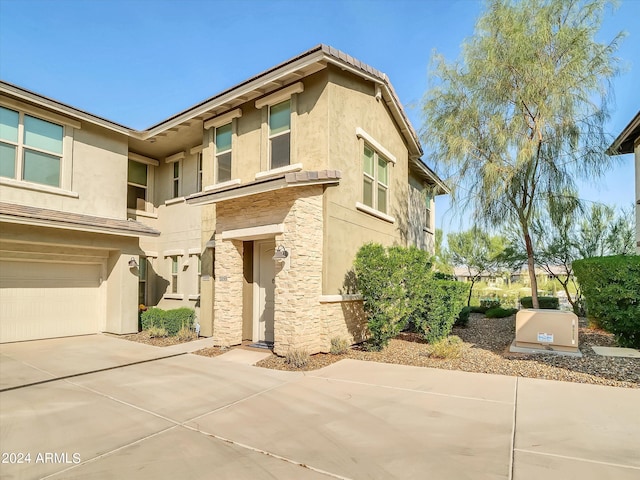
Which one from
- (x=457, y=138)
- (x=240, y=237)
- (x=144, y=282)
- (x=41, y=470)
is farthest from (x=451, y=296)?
(x=144, y=282)

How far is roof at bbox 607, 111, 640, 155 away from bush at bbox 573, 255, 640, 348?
15.0 ft

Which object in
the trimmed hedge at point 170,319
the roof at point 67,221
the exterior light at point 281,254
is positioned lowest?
the trimmed hedge at point 170,319

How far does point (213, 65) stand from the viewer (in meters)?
12.4

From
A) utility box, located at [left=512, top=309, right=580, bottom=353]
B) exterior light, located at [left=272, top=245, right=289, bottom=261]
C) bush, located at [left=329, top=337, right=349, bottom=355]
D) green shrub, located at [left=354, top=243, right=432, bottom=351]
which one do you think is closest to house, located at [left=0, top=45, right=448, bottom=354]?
exterior light, located at [left=272, top=245, right=289, bottom=261]

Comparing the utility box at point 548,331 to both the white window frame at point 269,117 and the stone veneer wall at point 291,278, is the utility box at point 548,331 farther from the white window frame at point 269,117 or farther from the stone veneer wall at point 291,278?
the white window frame at point 269,117

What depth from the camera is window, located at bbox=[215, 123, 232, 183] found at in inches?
461

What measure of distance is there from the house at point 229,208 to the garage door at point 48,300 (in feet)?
0.12

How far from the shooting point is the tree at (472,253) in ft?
74.9

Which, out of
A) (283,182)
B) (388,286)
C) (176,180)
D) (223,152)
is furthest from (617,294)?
(176,180)

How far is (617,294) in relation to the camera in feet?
26.6

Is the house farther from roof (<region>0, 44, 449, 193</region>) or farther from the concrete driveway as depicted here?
the concrete driveway

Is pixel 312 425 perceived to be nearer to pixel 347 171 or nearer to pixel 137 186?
pixel 347 171

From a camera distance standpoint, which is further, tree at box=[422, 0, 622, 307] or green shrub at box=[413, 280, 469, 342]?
tree at box=[422, 0, 622, 307]

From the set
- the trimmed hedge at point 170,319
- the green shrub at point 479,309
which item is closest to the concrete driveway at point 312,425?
the trimmed hedge at point 170,319
